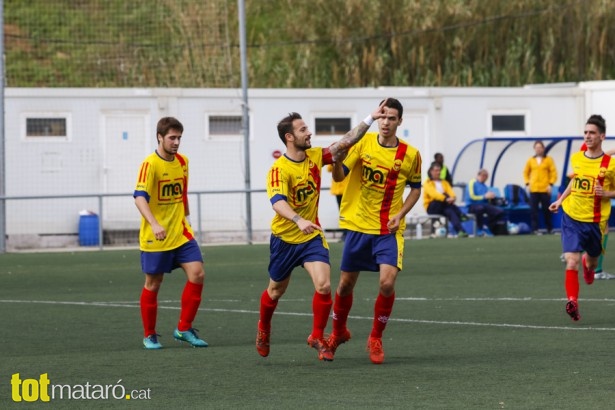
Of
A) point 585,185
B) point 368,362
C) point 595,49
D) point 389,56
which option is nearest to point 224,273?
point 585,185

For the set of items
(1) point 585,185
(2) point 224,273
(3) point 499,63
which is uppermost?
(3) point 499,63

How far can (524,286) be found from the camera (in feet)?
54.6

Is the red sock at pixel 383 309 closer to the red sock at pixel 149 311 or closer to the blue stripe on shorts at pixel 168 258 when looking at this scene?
the blue stripe on shorts at pixel 168 258

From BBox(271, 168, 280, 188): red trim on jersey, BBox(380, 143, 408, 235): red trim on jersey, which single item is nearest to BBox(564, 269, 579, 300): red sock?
BBox(380, 143, 408, 235): red trim on jersey

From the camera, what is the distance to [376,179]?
10.6 meters

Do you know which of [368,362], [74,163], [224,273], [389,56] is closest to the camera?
[368,362]

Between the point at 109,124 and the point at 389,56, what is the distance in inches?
493

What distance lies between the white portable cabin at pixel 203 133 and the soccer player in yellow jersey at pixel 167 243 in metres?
15.9

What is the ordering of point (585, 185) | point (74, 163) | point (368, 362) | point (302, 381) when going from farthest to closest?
point (74, 163), point (585, 185), point (368, 362), point (302, 381)

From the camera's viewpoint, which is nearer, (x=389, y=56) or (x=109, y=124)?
(x=109, y=124)

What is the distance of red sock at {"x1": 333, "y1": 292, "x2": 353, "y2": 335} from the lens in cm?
1052

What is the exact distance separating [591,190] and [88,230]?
1560 centimetres

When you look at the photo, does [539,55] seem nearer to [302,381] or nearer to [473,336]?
[473,336]

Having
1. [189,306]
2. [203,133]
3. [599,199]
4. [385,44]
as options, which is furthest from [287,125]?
[385,44]
